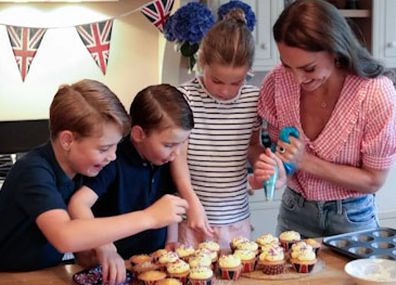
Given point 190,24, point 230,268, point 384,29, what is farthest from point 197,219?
point 384,29

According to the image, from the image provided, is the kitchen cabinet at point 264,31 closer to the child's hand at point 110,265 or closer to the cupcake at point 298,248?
the cupcake at point 298,248

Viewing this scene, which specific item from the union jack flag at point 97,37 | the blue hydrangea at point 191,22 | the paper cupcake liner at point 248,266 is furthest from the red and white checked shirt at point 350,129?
the union jack flag at point 97,37

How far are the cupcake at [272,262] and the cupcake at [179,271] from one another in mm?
171

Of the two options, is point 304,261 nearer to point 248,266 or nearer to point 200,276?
point 248,266

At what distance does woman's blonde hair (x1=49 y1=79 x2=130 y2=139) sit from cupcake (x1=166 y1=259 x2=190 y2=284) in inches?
12.9

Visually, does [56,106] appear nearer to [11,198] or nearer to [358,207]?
[11,198]

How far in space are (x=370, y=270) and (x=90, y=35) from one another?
174 cm

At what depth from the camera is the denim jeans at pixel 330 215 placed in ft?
5.12

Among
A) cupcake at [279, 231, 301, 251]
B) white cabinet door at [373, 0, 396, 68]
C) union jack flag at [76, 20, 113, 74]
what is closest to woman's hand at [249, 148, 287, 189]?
cupcake at [279, 231, 301, 251]

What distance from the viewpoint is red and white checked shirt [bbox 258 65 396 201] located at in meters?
1.49

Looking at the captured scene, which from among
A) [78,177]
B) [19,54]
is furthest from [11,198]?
[19,54]

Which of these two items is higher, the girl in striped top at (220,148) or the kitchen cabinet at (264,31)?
the kitchen cabinet at (264,31)

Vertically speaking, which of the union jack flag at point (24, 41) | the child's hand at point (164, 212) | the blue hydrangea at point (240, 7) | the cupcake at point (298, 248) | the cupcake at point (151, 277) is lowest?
the cupcake at point (151, 277)

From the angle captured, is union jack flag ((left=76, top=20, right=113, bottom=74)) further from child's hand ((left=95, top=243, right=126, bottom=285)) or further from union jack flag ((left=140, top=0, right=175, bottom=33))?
child's hand ((left=95, top=243, right=126, bottom=285))
